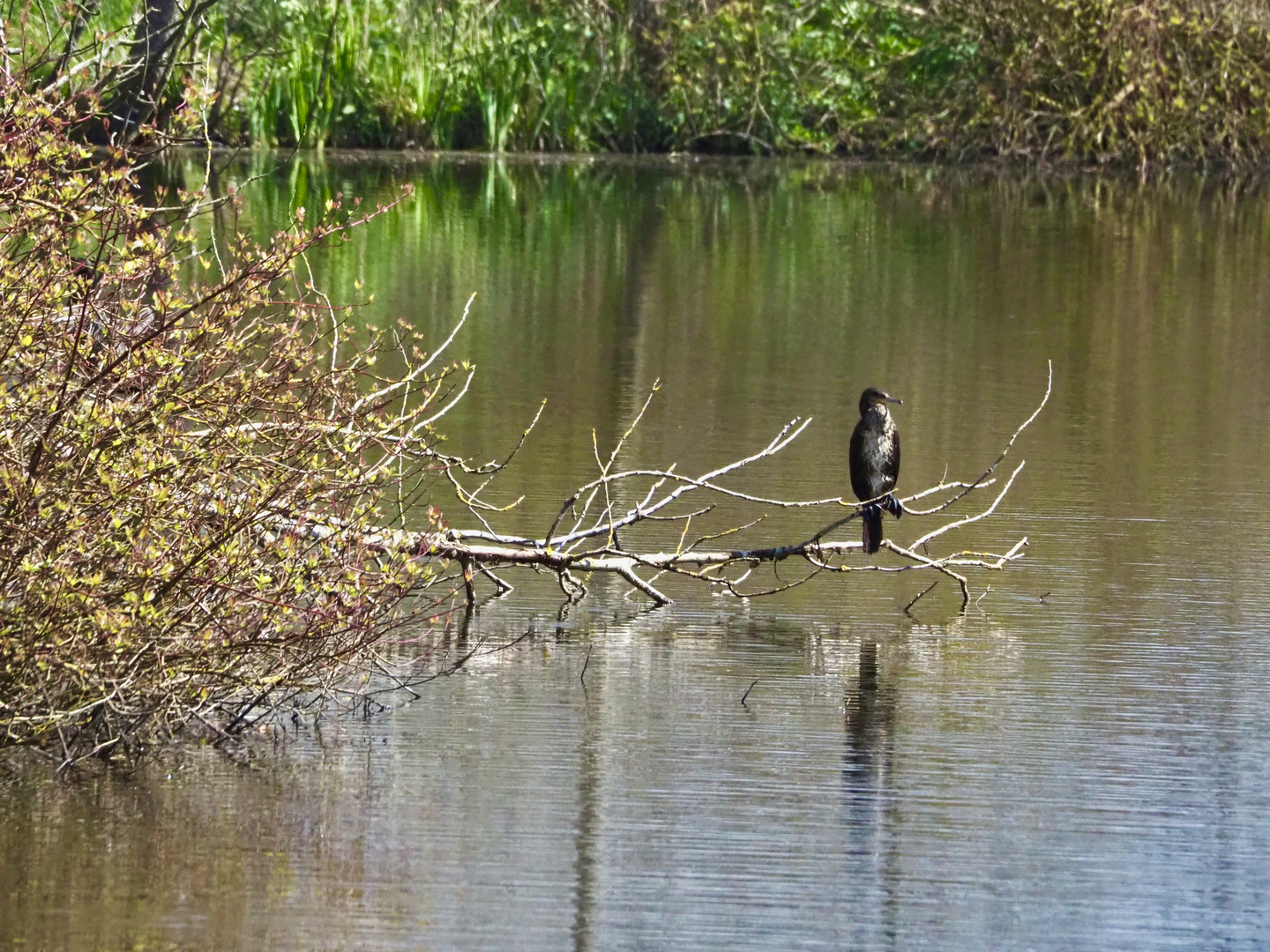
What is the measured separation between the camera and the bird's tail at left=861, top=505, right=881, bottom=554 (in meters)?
6.72

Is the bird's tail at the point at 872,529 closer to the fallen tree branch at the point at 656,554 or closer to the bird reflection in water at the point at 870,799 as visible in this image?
the fallen tree branch at the point at 656,554

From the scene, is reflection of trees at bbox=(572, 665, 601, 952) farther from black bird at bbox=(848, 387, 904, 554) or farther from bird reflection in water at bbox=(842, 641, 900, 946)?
black bird at bbox=(848, 387, 904, 554)

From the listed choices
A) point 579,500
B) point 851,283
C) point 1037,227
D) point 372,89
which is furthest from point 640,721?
point 372,89

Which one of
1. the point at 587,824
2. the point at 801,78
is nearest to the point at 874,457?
the point at 587,824

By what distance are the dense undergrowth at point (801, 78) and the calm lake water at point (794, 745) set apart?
533 inches

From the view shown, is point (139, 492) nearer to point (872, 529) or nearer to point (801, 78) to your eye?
point (872, 529)

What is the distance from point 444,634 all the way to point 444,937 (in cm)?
220

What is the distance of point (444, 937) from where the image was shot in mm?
4086

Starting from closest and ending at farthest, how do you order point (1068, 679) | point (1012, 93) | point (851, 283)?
1. point (1068, 679)
2. point (851, 283)
3. point (1012, 93)

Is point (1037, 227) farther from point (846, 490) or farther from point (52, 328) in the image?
point (52, 328)

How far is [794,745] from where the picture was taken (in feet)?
17.4

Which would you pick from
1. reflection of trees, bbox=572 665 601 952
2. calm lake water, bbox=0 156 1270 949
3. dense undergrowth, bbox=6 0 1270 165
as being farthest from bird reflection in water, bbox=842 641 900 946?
dense undergrowth, bbox=6 0 1270 165

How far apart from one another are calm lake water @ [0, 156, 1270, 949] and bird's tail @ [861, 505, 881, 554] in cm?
19

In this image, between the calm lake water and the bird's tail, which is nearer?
the calm lake water
